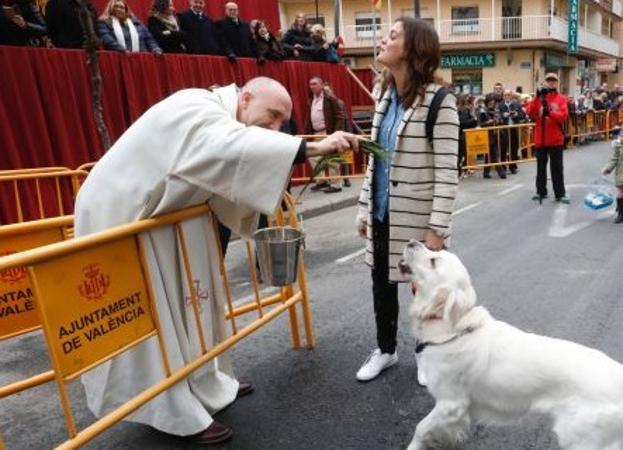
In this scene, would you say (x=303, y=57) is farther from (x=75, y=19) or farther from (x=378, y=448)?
(x=378, y=448)

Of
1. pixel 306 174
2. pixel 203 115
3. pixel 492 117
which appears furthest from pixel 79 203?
pixel 492 117

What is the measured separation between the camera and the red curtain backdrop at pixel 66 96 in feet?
23.1

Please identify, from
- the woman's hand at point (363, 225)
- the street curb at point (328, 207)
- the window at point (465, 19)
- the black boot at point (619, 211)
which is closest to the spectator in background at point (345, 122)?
the street curb at point (328, 207)

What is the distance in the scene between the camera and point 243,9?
1436 cm

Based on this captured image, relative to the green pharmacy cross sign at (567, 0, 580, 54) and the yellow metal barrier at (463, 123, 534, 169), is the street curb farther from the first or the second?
the green pharmacy cross sign at (567, 0, 580, 54)

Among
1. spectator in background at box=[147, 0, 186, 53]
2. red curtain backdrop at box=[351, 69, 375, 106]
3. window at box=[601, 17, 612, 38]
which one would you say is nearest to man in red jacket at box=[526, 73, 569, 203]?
red curtain backdrop at box=[351, 69, 375, 106]

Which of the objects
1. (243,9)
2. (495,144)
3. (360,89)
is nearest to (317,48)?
(360,89)

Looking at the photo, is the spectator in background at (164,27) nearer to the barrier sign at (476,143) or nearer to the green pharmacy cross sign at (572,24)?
the barrier sign at (476,143)

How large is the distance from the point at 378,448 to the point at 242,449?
28.6 inches

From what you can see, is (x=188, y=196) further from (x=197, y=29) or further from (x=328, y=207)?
(x=197, y=29)

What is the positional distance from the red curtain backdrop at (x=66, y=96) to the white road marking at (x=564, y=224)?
6.14 metres

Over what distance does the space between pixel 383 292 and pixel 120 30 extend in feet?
22.3

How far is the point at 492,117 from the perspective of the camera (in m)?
15.4

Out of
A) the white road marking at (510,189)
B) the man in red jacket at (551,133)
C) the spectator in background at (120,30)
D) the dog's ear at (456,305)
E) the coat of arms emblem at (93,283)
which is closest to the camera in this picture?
the coat of arms emblem at (93,283)
